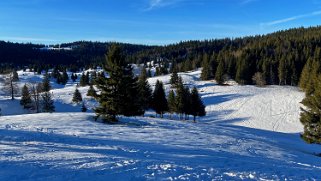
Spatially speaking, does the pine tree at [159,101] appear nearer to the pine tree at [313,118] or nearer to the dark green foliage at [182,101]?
the dark green foliage at [182,101]

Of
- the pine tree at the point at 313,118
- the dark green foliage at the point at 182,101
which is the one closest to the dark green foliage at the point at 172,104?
the dark green foliage at the point at 182,101

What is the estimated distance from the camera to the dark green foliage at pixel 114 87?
109 feet

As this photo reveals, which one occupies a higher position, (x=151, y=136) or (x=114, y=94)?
(x=114, y=94)

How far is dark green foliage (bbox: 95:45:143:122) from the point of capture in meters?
33.2

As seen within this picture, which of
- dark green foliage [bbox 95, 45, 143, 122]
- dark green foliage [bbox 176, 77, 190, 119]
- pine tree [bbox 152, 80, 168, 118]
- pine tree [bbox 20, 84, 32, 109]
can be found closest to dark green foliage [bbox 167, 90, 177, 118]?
dark green foliage [bbox 176, 77, 190, 119]

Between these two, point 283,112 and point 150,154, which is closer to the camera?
point 150,154

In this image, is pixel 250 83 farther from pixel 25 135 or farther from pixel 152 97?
pixel 25 135

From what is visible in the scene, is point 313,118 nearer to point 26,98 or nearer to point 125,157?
point 125,157

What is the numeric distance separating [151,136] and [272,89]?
8368 cm

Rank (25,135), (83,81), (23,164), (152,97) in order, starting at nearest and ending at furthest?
1. (23,164)
2. (25,135)
3. (152,97)
4. (83,81)

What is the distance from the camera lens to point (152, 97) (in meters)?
62.4

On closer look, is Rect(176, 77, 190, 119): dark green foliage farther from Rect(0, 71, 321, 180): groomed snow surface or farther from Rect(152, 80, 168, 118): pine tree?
Rect(0, 71, 321, 180): groomed snow surface

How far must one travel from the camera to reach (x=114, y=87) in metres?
33.7

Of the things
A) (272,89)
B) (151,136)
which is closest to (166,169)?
(151,136)
